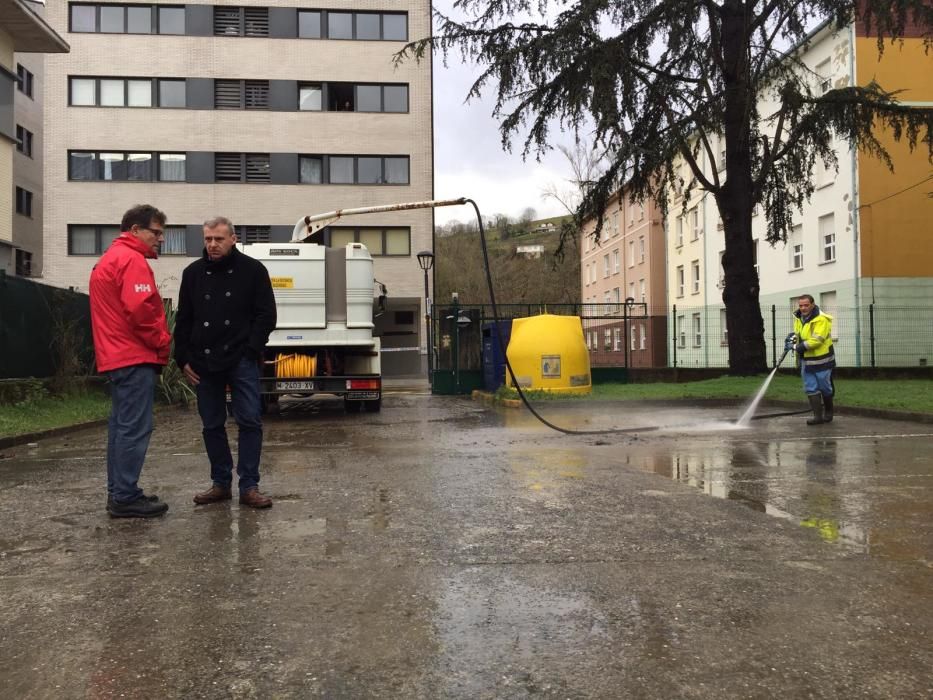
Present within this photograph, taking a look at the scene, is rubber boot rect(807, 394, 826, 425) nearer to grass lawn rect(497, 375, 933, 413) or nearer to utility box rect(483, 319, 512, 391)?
grass lawn rect(497, 375, 933, 413)

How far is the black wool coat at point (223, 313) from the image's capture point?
532cm

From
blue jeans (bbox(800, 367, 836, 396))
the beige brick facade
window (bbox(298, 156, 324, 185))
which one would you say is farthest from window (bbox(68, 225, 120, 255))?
blue jeans (bbox(800, 367, 836, 396))

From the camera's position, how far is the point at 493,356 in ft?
63.4

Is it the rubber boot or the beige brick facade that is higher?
the beige brick facade

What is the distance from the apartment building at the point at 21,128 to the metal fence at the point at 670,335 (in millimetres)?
10395

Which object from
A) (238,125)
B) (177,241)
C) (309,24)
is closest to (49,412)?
(177,241)

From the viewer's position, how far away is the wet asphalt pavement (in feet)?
8.57

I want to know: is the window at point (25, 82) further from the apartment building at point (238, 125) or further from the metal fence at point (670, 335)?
the metal fence at point (670, 335)

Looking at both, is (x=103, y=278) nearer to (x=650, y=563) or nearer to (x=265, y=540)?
(x=265, y=540)

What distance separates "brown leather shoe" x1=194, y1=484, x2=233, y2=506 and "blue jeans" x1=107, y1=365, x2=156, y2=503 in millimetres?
459

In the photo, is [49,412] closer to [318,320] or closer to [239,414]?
[318,320]

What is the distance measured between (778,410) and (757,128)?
27.3 ft

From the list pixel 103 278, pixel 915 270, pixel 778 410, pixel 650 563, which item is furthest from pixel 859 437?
pixel 915 270

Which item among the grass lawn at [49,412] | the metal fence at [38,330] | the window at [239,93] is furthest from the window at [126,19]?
the grass lawn at [49,412]
